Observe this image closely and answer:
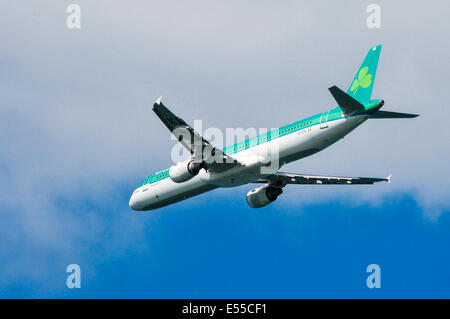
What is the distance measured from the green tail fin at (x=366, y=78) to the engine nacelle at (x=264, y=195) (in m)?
12.3

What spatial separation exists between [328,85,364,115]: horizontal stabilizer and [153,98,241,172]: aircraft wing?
28.1ft

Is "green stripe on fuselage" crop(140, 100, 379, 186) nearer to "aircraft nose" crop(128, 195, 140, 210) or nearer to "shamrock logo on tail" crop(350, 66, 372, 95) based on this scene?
"shamrock logo on tail" crop(350, 66, 372, 95)

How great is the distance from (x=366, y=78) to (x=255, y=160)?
9.28 meters

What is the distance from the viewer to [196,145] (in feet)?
192

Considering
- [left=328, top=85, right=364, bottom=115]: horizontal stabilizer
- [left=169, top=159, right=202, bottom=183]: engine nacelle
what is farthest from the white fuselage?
[left=169, top=159, right=202, bottom=183]: engine nacelle

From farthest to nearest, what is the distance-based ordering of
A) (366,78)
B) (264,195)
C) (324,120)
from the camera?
(264,195) → (324,120) → (366,78)

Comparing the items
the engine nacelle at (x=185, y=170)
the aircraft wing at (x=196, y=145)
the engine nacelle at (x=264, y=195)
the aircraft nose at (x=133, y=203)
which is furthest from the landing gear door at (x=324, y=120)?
the aircraft nose at (x=133, y=203)

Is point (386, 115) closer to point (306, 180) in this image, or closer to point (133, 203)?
point (306, 180)

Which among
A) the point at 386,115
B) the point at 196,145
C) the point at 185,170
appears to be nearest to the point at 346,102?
the point at 386,115

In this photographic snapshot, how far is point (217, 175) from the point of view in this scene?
60.4 metres

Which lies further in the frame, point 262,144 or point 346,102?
point 262,144

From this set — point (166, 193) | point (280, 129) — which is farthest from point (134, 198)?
point (280, 129)

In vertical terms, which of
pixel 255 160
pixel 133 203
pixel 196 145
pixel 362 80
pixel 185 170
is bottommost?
pixel 185 170

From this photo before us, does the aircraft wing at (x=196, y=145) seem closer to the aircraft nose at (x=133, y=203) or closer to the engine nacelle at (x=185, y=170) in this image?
the engine nacelle at (x=185, y=170)
